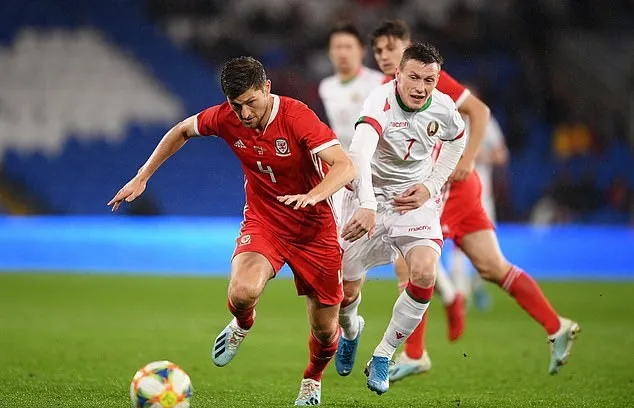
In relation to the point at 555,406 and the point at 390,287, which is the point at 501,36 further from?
the point at 555,406

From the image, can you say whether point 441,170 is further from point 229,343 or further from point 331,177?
point 229,343

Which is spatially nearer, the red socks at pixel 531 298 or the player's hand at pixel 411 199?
the player's hand at pixel 411 199

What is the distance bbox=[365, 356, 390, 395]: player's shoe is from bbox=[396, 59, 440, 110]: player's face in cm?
149

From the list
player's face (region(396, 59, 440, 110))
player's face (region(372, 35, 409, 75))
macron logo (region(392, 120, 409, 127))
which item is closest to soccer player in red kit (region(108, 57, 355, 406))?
macron logo (region(392, 120, 409, 127))

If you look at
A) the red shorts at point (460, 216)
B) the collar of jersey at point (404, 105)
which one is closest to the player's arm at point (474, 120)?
the red shorts at point (460, 216)

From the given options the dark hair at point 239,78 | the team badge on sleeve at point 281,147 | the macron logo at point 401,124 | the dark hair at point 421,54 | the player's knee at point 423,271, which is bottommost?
the player's knee at point 423,271

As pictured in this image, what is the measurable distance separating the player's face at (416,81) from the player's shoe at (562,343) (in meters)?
2.09

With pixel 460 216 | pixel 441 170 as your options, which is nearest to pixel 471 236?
pixel 460 216

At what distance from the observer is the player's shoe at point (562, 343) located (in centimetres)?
712

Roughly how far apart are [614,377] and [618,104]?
46.7 feet

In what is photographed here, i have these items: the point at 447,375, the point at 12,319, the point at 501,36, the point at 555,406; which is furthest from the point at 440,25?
the point at 555,406

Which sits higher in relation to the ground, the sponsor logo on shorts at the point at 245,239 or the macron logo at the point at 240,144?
the macron logo at the point at 240,144

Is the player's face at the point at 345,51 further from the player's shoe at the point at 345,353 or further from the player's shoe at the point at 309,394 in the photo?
the player's shoe at the point at 309,394

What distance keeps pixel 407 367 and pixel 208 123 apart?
2.43 meters
